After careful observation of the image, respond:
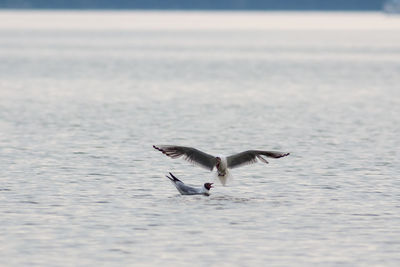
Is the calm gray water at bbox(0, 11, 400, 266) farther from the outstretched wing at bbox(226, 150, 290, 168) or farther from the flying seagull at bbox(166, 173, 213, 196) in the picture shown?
the outstretched wing at bbox(226, 150, 290, 168)

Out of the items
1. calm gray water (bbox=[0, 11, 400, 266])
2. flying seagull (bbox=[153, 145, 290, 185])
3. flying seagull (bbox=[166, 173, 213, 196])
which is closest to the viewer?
calm gray water (bbox=[0, 11, 400, 266])

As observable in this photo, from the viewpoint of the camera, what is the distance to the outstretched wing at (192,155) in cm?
2442

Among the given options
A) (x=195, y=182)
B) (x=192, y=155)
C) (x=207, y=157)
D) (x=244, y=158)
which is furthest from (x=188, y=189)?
(x=195, y=182)

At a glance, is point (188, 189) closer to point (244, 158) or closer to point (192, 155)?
point (192, 155)

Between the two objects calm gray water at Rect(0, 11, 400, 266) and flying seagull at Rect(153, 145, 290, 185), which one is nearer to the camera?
calm gray water at Rect(0, 11, 400, 266)

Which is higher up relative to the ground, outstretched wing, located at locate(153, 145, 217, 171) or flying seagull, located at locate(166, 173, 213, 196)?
outstretched wing, located at locate(153, 145, 217, 171)

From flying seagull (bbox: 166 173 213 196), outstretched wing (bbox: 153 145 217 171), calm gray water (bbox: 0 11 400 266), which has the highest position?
outstretched wing (bbox: 153 145 217 171)

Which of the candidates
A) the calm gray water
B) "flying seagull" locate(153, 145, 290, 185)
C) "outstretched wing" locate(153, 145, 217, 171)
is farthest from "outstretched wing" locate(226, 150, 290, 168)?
the calm gray water

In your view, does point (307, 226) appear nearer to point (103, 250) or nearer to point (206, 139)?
point (103, 250)

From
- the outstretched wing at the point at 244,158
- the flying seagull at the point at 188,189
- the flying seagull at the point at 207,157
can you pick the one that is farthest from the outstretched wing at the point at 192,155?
the flying seagull at the point at 188,189

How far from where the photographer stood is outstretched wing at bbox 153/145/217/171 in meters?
24.4

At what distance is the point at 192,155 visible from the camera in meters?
24.6

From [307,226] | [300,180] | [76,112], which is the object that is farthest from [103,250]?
[76,112]

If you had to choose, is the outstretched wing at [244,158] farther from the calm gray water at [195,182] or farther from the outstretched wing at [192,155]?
the calm gray water at [195,182]
